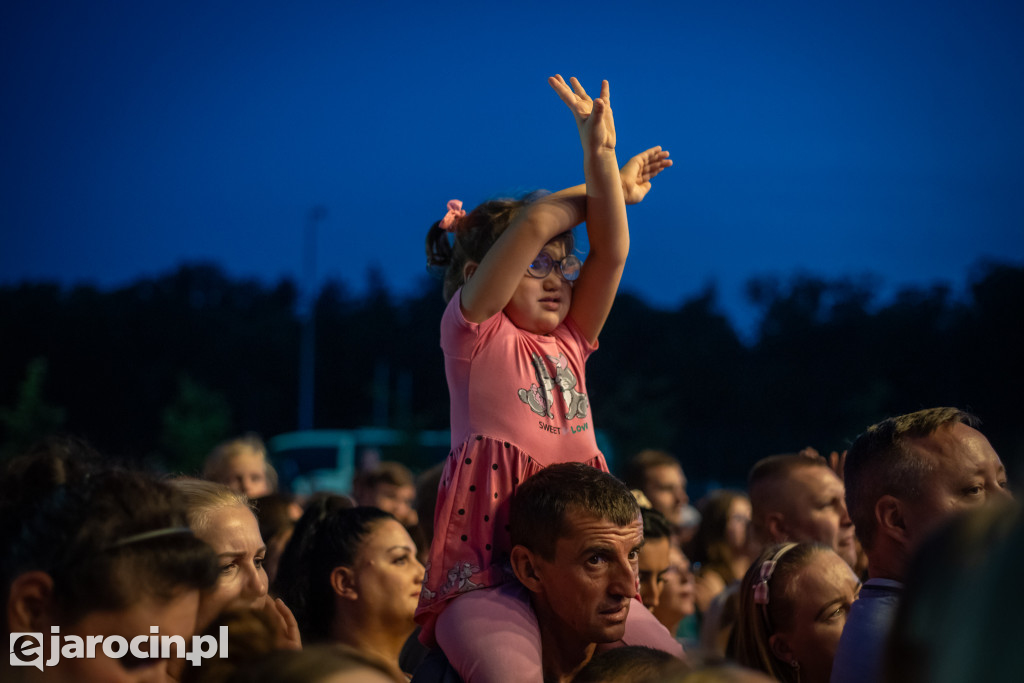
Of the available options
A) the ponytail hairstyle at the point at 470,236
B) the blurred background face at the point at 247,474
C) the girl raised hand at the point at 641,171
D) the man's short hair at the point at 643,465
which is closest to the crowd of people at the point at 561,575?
the ponytail hairstyle at the point at 470,236

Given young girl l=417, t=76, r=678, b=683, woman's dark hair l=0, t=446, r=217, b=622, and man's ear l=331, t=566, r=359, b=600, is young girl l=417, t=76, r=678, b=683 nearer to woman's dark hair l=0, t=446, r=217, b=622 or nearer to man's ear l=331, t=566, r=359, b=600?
woman's dark hair l=0, t=446, r=217, b=622

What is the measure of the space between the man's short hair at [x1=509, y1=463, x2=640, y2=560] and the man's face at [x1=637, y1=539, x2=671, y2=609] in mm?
1683

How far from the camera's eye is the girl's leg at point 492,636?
2.35 meters

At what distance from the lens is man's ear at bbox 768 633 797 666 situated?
3.20 m

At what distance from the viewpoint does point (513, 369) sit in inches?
107

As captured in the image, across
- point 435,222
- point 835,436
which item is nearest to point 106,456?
point 435,222

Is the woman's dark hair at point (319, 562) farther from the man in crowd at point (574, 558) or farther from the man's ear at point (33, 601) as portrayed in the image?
the man's ear at point (33, 601)

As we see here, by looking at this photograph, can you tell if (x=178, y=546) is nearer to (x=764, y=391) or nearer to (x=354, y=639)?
(x=354, y=639)

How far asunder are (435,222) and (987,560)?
232 centimetres

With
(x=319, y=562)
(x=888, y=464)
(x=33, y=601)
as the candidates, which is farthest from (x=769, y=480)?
(x=33, y=601)

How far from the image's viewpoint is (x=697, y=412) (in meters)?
35.6

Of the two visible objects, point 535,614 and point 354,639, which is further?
point 354,639

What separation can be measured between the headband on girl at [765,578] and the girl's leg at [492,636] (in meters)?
1.00

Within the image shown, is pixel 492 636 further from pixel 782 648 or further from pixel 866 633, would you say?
pixel 782 648
